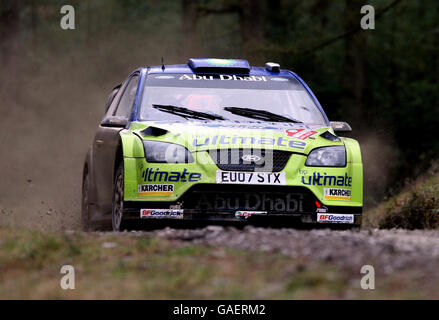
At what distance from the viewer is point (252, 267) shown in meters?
5.82

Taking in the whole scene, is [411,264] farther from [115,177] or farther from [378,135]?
[378,135]

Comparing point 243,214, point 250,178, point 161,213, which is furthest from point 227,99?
point 161,213

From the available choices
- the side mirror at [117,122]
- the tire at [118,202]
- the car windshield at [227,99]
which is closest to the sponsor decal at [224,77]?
the car windshield at [227,99]

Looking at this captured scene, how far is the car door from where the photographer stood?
352 inches

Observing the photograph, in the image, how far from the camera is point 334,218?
8148mm

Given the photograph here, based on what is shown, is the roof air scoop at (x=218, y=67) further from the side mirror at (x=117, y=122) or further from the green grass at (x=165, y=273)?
the green grass at (x=165, y=273)

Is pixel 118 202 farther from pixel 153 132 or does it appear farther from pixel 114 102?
pixel 114 102

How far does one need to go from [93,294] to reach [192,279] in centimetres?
61

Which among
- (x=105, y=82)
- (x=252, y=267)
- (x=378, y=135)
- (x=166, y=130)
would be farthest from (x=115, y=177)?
(x=105, y=82)

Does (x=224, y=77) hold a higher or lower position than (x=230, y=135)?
higher

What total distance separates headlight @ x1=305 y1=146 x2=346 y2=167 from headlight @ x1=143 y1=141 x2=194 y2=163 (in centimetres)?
107

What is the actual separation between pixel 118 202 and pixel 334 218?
1.97 metres

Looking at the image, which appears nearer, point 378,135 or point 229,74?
point 229,74

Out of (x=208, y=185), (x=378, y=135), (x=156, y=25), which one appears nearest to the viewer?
(x=208, y=185)
